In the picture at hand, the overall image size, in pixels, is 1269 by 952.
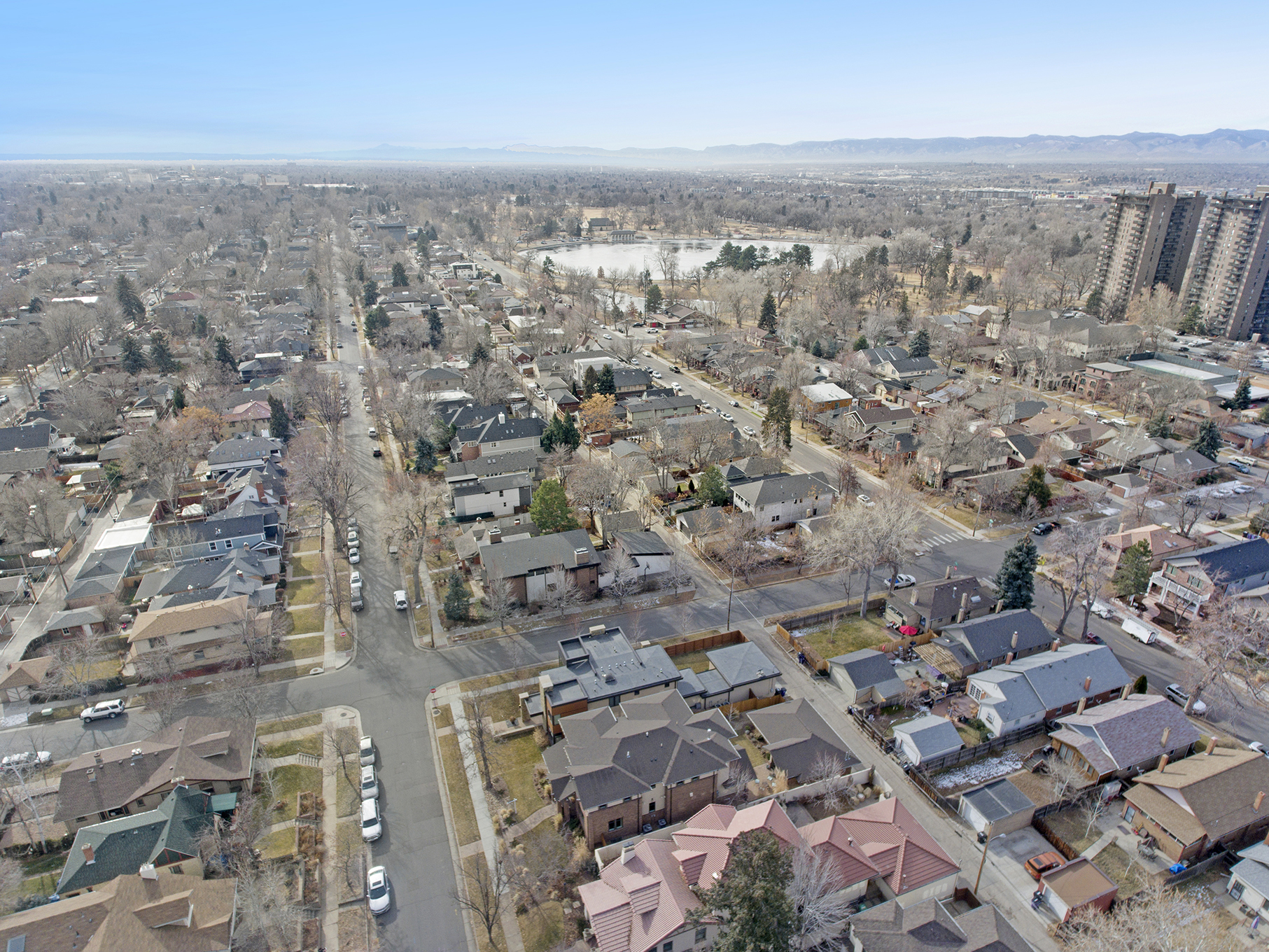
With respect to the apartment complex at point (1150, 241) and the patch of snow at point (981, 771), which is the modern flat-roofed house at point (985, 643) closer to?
the patch of snow at point (981, 771)

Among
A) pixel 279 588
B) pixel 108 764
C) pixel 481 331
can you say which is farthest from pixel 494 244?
pixel 108 764

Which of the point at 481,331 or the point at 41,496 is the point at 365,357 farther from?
the point at 41,496

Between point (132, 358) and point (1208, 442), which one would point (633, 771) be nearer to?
point (1208, 442)

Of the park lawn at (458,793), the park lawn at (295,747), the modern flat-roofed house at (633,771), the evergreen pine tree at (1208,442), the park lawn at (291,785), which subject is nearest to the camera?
the modern flat-roofed house at (633,771)

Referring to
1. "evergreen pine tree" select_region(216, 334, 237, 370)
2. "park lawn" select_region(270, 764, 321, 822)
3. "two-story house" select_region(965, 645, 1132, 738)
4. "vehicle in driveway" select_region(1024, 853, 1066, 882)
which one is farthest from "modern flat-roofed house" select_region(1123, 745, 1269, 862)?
"evergreen pine tree" select_region(216, 334, 237, 370)

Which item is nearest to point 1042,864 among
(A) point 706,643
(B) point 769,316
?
(A) point 706,643

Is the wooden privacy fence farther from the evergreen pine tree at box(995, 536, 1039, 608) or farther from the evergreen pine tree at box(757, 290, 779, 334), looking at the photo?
the evergreen pine tree at box(757, 290, 779, 334)

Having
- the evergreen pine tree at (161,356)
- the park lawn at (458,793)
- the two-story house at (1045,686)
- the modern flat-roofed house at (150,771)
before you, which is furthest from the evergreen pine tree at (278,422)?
the two-story house at (1045,686)
